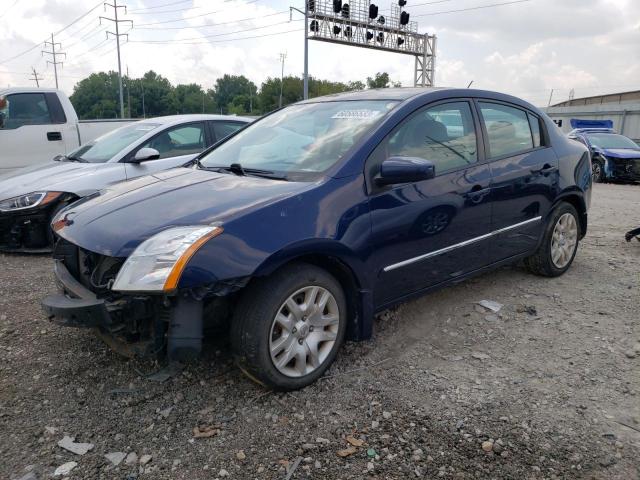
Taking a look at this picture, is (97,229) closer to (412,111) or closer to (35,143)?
(412,111)

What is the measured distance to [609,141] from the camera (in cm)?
1441

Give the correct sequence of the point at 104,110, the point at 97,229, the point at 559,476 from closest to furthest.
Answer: the point at 559,476 → the point at 97,229 → the point at 104,110

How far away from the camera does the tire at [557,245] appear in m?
4.61

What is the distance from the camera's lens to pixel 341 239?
2.91 m

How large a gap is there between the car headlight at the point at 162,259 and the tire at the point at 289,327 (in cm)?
38

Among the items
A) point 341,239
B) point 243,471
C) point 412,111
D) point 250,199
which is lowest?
point 243,471

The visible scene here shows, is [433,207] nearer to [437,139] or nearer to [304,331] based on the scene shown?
[437,139]

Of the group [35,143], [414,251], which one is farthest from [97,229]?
[35,143]

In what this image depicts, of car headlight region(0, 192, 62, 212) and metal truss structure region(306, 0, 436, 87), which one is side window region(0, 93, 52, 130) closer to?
car headlight region(0, 192, 62, 212)

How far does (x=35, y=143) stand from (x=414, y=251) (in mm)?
6966

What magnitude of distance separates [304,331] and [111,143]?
4.68 metres

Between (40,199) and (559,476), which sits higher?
(40,199)

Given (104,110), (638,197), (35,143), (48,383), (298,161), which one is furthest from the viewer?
(104,110)

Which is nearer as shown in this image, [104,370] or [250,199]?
[250,199]
